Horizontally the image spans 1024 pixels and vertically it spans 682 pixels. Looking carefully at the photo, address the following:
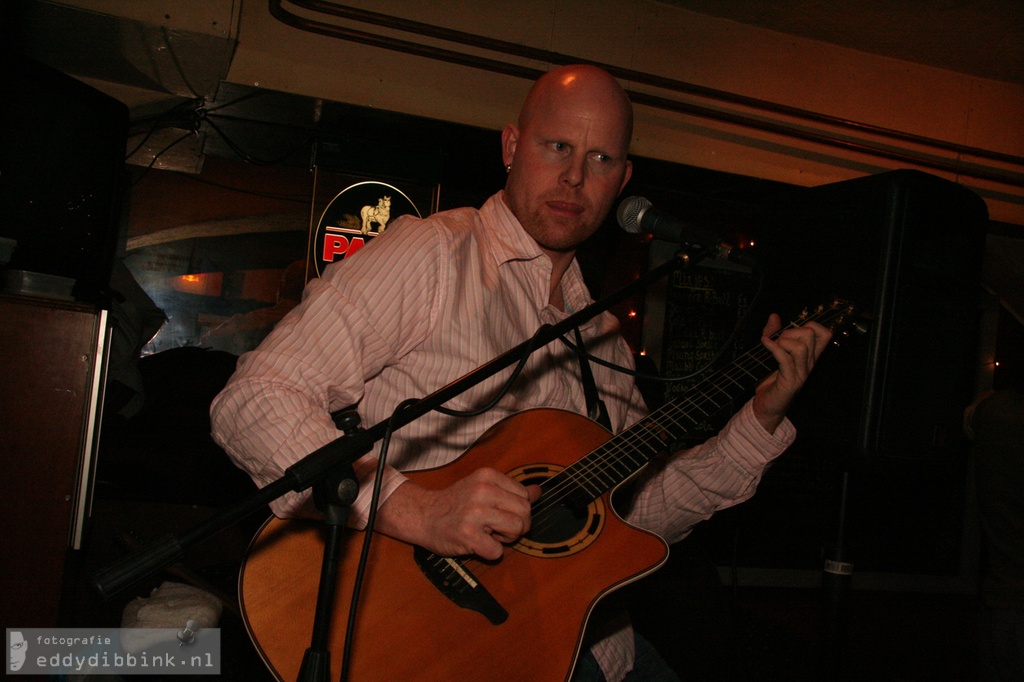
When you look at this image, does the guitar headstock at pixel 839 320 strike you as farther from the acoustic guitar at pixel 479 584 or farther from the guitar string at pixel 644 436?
the acoustic guitar at pixel 479 584

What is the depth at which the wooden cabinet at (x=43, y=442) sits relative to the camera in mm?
2096

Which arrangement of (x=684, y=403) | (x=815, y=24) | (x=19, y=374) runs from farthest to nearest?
1. (x=815, y=24)
2. (x=19, y=374)
3. (x=684, y=403)

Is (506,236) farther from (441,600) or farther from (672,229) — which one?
(441,600)

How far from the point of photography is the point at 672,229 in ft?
4.91

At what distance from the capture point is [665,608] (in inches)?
118

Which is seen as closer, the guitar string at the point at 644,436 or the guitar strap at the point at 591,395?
the guitar string at the point at 644,436

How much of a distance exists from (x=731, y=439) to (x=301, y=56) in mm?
2787

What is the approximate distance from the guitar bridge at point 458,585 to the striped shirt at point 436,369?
178 millimetres

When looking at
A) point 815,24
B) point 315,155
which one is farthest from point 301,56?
point 815,24


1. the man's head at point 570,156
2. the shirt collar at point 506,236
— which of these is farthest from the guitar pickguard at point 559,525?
the man's head at point 570,156

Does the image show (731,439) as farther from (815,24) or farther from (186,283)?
(815,24)

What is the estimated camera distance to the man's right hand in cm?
124

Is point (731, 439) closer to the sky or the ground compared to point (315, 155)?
closer to the ground

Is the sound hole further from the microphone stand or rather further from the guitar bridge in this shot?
the microphone stand
